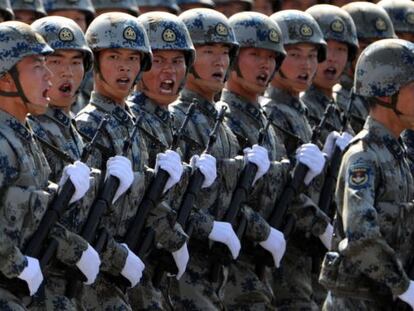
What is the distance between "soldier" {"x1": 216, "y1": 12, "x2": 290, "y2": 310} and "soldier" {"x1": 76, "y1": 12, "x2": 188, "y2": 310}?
4.24 ft

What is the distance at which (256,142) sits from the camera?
16359mm

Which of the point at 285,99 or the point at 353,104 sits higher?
the point at 285,99

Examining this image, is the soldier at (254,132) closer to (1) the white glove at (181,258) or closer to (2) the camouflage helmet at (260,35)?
(2) the camouflage helmet at (260,35)

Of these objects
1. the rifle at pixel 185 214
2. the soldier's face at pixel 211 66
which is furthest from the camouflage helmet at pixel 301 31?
the rifle at pixel 185 214

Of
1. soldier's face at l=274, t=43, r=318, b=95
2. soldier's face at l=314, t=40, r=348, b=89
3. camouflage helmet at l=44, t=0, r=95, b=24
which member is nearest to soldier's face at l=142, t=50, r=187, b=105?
soldier's face at l=274, t=43, r=318, b=95

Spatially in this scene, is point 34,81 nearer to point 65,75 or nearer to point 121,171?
point 121,171

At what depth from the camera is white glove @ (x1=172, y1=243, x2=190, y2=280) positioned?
14758 millimetres

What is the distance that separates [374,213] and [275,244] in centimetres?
347

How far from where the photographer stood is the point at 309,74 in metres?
17.5

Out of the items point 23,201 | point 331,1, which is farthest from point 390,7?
point 23,201

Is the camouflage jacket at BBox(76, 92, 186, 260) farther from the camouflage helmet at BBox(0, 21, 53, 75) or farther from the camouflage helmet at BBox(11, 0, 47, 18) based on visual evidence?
the camouflage helmet at BBox(11, 0, 47, 18)

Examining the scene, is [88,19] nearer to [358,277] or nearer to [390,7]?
[390,7]

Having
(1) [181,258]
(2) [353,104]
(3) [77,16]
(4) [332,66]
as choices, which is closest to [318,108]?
(4) [332,66]

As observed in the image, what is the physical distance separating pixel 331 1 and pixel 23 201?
11.4 m
